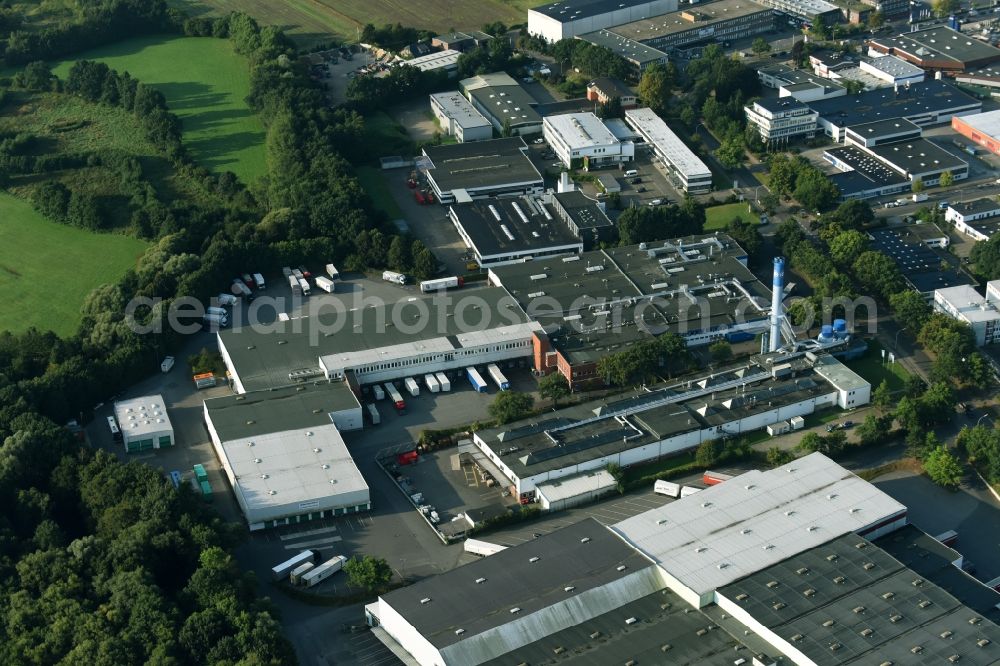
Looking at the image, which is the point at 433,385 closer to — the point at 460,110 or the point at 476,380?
the point at 476,380

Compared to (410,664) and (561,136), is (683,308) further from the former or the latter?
(410,664)

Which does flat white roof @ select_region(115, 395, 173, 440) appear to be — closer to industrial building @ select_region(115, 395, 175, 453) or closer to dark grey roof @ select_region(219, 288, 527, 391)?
industrial building @ select_region(115, 395, 175, 453)

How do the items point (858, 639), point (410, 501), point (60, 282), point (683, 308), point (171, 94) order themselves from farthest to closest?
point (171, 94) → point (60, 282) → point (683, 308) → point (410, 501) → point (858, 639)

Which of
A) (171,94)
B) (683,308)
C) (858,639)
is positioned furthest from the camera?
(171,94)

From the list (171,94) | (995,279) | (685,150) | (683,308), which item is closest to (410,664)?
(683,308)

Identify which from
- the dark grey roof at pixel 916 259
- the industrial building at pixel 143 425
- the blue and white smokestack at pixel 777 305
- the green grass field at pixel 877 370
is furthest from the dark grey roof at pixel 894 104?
the industrial building at pixel 143 425

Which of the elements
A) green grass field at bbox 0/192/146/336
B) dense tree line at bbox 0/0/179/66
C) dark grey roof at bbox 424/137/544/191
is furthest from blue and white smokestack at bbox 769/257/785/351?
dense tree line at bbox 0/0/179/66
